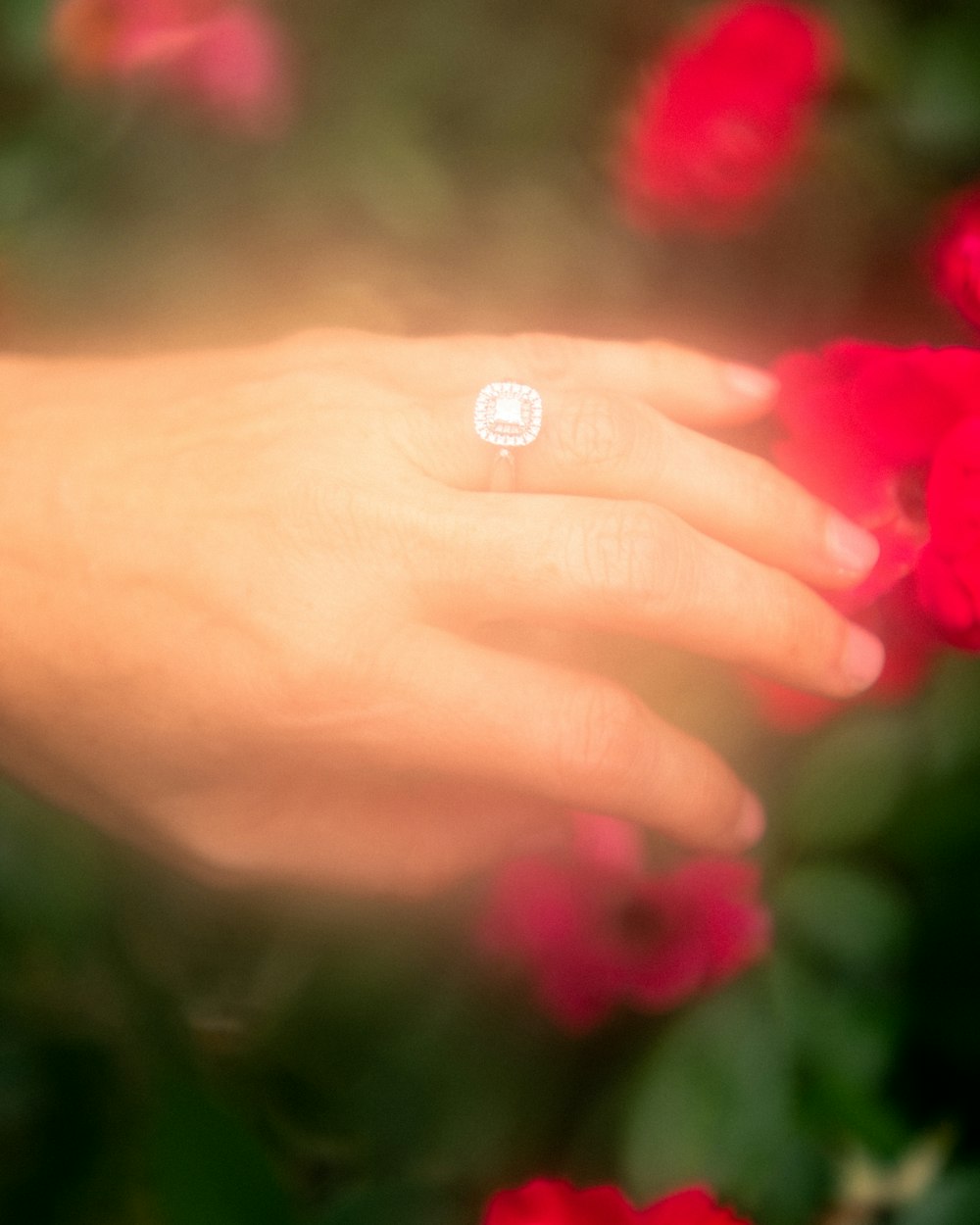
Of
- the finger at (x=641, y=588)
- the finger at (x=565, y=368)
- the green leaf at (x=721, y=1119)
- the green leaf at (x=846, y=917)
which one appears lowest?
the green leaf at (x=721, y=1119)

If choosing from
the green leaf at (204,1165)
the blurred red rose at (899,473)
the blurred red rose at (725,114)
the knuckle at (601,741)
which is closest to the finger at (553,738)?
the knuckle at (601,741)

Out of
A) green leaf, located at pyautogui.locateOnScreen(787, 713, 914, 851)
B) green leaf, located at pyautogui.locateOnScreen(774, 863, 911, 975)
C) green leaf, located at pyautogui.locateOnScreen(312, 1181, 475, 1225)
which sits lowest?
green leaf, located at pyautogui.locateOnScreen(312, 1181, 475, 1225)

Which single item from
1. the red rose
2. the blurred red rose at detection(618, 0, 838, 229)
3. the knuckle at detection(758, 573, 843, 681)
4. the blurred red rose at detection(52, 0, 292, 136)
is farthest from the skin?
the blurred red rose at detection(52, 0, 292, 136)

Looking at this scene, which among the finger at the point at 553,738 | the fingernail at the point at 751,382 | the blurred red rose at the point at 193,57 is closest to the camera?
the finger at the point at 553,738

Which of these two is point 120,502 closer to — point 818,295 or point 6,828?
point 6,828

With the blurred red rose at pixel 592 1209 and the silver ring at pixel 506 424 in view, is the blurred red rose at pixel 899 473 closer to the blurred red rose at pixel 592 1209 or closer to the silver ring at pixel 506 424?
the silver ring at pixel 506 424

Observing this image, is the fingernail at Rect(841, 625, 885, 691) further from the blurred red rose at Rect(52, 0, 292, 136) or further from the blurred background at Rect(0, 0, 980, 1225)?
the blurred red rose at Rect(52, 0, 292, 136)

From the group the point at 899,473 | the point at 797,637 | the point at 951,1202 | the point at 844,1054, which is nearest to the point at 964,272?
the point at 899,473
